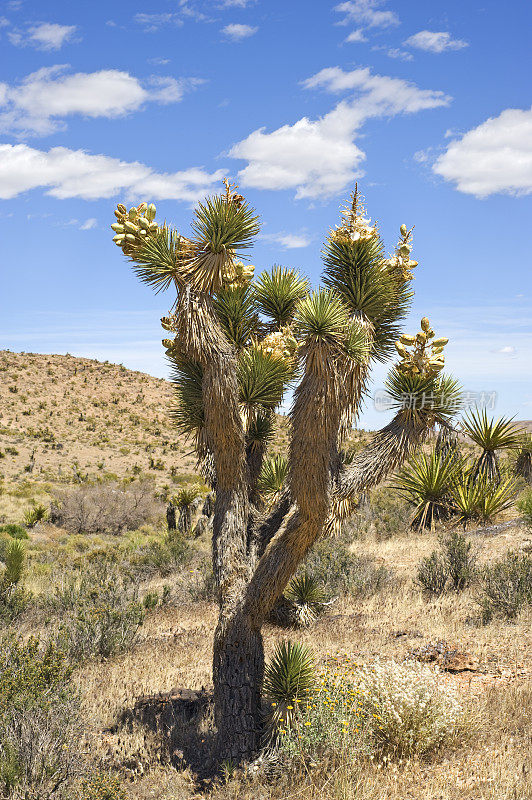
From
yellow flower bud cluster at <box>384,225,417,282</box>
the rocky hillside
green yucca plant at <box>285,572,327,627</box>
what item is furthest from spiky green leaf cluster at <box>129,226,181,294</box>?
the rocky hillside

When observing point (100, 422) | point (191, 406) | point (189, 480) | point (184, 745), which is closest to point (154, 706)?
point (184, 745)

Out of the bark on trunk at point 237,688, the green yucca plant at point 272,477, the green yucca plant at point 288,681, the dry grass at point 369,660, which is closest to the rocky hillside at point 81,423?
the dry grass at point 369,660

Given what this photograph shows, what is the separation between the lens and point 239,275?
5.20 m

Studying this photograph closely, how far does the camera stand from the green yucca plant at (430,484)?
5305 millimetres

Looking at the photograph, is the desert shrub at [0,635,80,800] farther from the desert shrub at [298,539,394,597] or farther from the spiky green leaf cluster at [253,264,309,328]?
the desert shrub at [298,539,394,597]

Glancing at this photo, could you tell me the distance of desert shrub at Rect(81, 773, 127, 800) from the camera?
4027 mm

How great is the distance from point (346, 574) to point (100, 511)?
1309cm

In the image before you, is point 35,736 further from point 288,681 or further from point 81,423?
point 81,423

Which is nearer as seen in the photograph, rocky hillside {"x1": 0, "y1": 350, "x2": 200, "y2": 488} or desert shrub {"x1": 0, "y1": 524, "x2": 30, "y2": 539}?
desert shrub {"x1": 0, "y1": 524, "x2": 30, "y2": 539}

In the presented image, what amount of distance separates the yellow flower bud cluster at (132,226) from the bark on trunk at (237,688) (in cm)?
324

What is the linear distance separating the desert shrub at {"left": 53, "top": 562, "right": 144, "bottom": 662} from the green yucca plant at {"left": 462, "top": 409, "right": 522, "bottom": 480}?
17.8 feet

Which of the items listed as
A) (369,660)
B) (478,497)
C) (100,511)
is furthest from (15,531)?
(478,497)

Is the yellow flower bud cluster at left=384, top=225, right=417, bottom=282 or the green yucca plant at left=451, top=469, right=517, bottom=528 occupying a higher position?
the yellow flower bud cluster at left=384, top=225, right=417, bottom=282

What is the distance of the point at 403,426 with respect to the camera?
4945mm
